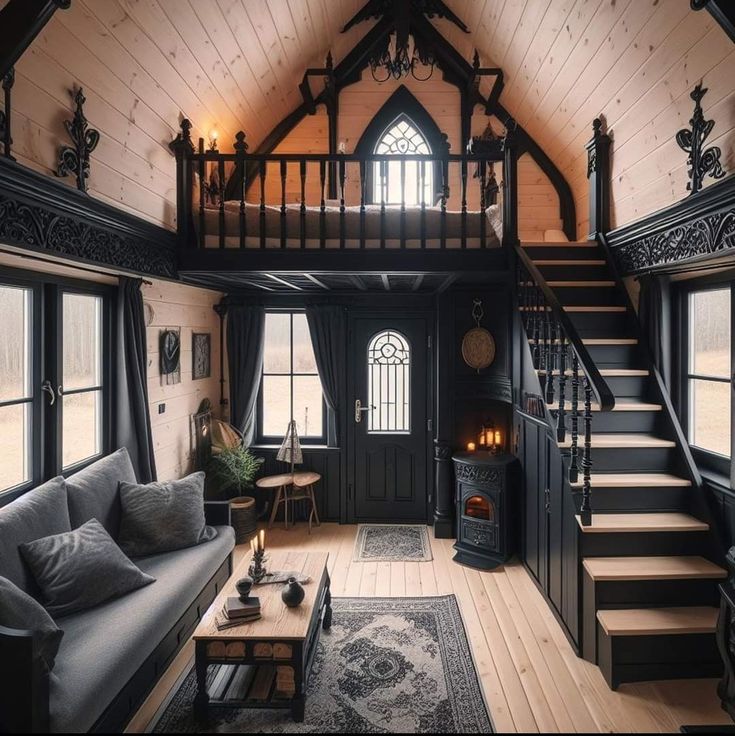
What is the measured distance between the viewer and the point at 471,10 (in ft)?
14.8

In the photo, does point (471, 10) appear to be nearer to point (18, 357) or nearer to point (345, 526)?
point (18, 357)

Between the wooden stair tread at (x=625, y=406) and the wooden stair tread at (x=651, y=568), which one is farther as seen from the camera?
the wooden stair tread at (x=625, y=406)

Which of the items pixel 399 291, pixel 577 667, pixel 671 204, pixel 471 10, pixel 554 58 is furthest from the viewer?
pixel 399 291

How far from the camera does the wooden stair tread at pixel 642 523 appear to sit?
9.21 feet

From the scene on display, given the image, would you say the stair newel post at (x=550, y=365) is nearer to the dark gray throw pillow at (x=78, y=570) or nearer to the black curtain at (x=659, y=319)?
the black curtain at (x=659, y=319)

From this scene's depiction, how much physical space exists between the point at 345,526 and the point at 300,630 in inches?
107

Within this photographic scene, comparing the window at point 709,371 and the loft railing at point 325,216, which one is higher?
the loft railing at point 325,216

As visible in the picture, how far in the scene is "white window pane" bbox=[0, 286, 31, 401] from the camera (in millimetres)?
2664

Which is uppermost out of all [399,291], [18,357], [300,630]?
[399,291]

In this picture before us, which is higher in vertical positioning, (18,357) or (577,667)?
(18,357)

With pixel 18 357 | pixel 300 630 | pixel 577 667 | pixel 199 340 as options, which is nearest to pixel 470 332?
pixel 199 340

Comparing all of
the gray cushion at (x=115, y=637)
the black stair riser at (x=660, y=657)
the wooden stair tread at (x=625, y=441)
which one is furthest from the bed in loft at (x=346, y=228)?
the black stair riser at (x=660, y=657)

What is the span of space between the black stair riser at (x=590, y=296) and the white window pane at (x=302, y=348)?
7.96 feet

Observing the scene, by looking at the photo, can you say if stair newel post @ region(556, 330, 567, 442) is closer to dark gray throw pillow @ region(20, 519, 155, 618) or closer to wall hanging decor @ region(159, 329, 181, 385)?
dark gray throw pillow @ region(20, 519, 155, 618)
